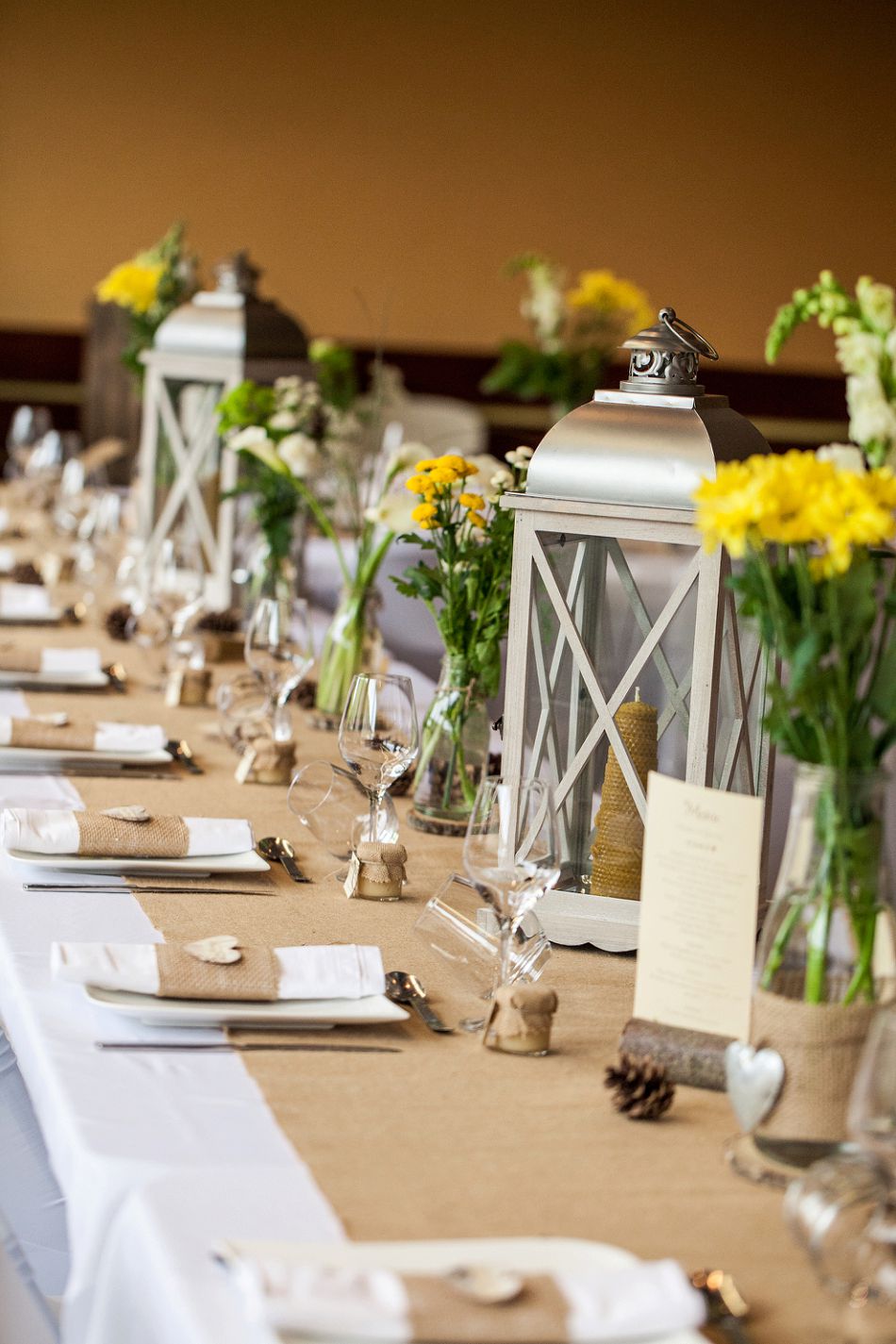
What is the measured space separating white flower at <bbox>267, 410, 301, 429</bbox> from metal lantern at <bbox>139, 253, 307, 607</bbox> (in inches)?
12.4

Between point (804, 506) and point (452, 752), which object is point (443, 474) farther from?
point (804, 506)

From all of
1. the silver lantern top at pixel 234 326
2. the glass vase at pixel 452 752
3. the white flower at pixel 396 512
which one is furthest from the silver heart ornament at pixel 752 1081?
the silver lantern top at pixel 234 326

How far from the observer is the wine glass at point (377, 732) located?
1712 mm

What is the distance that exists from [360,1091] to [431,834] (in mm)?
758

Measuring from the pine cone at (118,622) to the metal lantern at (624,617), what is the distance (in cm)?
150

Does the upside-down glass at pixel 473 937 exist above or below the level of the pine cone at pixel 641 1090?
above

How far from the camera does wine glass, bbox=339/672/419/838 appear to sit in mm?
1712

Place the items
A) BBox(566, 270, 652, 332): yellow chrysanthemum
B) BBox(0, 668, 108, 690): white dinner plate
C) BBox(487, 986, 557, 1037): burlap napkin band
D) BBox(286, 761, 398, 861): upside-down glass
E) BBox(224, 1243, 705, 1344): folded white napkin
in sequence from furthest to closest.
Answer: BBox(566, 270, 652, 332): yellow chrysanthemum
BBox(0, 668, 108, 690): white dinner plate
BBox(286, 761, 398, 861): upside-down glass
BBox(487, 986, 557, 1037): burlap napkin band
BBox(224, 1243, 705, 1344): folded white napkin

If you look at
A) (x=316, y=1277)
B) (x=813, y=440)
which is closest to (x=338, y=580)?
(x=316, y=1277)

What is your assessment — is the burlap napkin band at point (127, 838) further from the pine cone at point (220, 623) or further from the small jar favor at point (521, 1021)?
the pine cone at point (220, 623)

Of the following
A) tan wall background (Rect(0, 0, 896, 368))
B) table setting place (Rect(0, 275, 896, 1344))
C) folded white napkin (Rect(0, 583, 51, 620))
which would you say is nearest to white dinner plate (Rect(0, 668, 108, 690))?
table setting place (Rect(0, 275, 896, 1344))

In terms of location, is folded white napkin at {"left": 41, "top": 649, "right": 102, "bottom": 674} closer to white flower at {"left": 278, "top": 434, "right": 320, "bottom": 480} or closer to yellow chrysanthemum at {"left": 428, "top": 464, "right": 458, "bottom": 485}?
white flower at {"left": 278, "top": 434, "right": 320, "bottom": 480}

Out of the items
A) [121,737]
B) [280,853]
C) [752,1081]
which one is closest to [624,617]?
[280,853]

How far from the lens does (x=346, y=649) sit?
2449 mm
